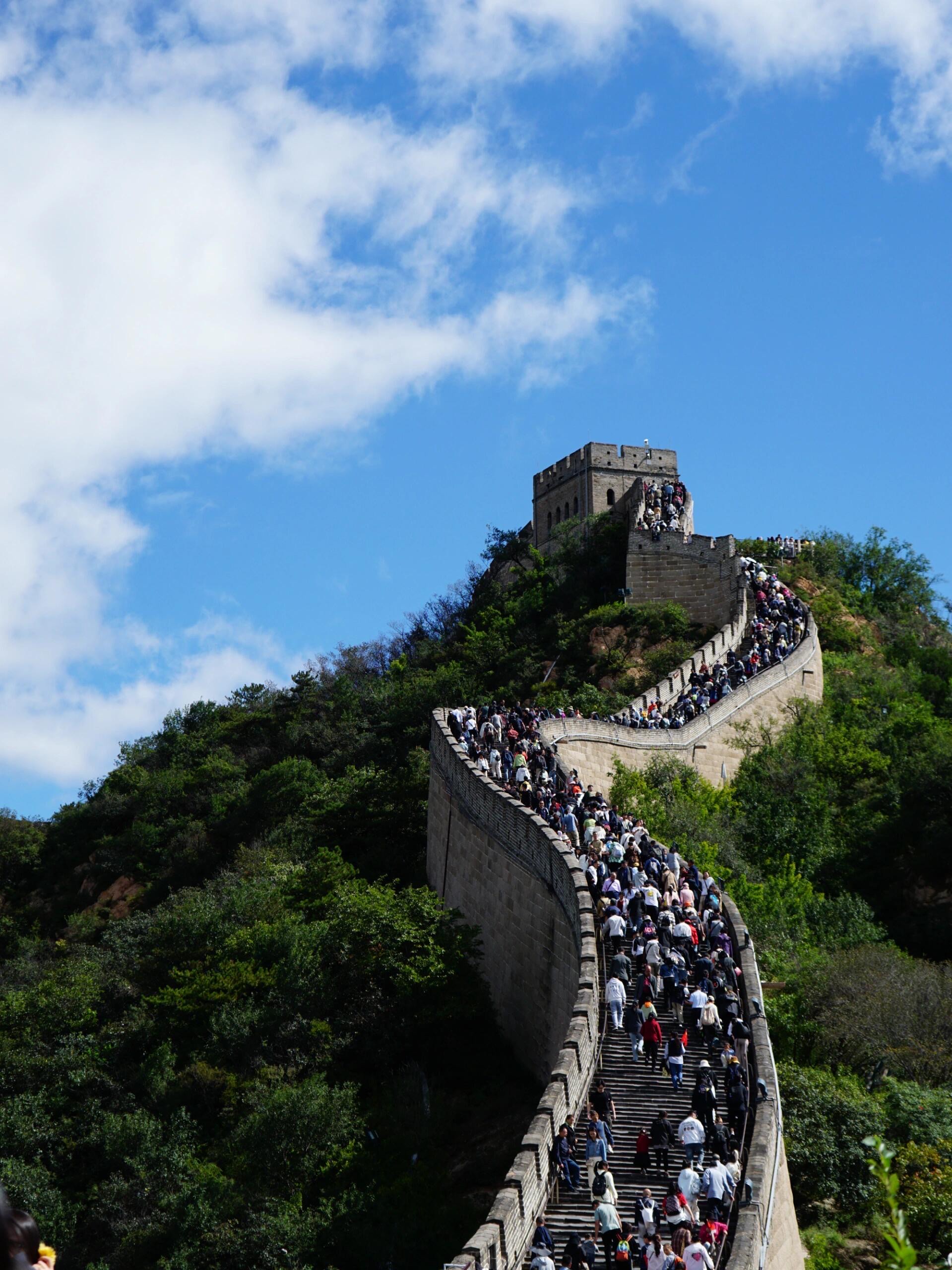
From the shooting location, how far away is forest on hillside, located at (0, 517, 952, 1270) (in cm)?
2362

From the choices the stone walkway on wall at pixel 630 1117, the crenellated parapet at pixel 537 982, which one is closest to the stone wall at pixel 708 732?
the crenellated parapet at pixel 537 982

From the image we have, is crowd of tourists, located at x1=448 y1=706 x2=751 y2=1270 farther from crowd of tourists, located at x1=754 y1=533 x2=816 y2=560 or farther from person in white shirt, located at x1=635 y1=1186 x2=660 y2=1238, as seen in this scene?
crowd of tourists, located at x1=754 y1=533 x2=816 y2=560

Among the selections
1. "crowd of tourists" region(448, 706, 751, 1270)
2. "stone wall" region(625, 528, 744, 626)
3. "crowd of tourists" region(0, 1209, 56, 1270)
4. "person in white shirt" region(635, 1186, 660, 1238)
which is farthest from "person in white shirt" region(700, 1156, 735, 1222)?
"stone wall" region(625, 528, 744, 626)

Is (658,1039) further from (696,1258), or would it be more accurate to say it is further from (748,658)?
(748,658)

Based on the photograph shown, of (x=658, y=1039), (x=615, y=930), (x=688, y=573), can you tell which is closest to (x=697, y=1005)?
(x=658, y=1039)

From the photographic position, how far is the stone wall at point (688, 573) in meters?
53.1

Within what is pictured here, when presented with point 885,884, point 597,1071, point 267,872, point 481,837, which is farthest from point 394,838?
point 597,1071

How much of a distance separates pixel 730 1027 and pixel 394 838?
21.7 m

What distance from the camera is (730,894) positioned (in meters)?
34.2

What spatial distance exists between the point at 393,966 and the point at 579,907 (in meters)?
7.52

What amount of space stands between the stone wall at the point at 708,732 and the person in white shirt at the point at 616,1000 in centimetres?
1579

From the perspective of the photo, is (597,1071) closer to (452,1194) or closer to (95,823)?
(452,1194)

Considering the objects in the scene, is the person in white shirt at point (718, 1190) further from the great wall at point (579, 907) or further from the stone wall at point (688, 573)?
the stone wall at point (688, 573)

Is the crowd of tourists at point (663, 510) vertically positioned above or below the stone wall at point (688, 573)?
above
